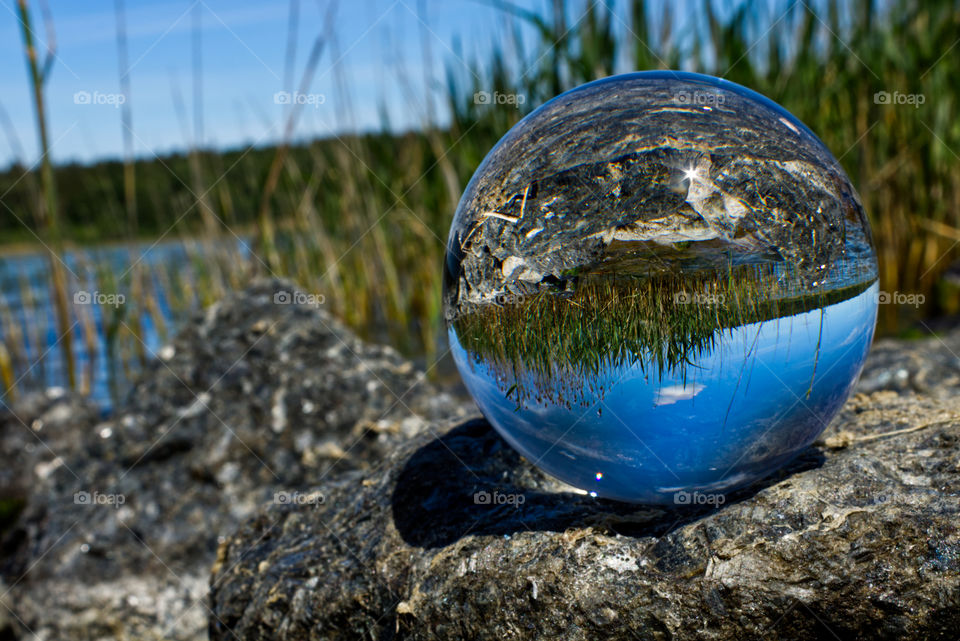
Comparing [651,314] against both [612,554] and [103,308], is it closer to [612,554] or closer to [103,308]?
[612,554]

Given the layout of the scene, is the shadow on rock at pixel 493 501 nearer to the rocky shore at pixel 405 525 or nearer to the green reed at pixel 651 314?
the rocky shore at pixel 405 525

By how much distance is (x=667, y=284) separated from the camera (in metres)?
1.74

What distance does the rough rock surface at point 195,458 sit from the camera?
3.32 m

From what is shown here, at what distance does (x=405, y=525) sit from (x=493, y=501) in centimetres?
27

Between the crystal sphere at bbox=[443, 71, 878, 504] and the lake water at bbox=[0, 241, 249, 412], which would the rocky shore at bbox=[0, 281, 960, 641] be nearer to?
the crystal sphere at bbox=[443, 71, 878, 504]

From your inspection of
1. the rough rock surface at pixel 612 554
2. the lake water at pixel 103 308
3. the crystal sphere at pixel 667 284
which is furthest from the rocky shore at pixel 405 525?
the lake water at pixel 103 308

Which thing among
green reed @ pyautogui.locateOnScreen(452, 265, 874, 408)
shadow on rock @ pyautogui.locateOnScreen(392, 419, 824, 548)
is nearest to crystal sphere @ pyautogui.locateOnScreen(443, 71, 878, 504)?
green reed @ pyautogui.locateOnScreen(452, 265, 874, 408)

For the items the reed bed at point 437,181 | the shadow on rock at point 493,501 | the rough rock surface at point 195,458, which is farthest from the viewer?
the reed bed at point 437,181

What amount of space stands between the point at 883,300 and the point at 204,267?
5850 millimetres

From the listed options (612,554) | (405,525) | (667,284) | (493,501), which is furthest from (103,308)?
(667,284)

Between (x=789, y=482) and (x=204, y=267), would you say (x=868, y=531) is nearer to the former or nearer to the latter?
(x=789, y=482)

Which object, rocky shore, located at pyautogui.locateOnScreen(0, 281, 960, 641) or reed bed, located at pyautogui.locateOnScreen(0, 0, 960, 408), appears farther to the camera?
reed bed, located at pyautogui.locateOnScreen(0, 0, 960, 408)

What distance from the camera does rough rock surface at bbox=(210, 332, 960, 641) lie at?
169cm

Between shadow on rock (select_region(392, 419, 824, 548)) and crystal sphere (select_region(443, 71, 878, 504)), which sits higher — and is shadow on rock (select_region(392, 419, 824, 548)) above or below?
below
